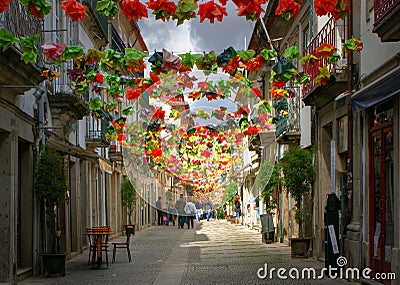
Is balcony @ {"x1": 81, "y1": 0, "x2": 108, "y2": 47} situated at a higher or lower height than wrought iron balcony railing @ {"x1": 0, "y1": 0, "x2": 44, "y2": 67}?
higher

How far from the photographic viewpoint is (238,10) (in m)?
7.77

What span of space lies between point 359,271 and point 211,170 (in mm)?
3661

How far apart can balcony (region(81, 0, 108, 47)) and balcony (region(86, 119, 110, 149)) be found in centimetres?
292

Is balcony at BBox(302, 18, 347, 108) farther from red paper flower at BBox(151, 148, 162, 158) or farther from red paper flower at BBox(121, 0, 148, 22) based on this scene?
red paper flower at BBox(121, 0, 148, 22)

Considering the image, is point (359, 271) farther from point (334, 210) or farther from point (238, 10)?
point (238, 10)

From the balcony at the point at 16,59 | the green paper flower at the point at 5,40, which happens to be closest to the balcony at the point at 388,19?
the green paper flower at the point at 5,40

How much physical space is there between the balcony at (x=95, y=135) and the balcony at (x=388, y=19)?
590 inches

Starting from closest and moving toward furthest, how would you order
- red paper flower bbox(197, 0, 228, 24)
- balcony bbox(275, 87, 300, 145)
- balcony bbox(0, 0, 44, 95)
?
red paper flower bbox(197, 0, 228, 24), balcony bbox(0, 0, 44, 95), balcony bbox(275, 87, 300, 145)

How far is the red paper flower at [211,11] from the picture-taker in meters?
7.43

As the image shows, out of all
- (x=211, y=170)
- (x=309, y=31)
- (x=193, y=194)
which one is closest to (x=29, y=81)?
(x=211, y=170)

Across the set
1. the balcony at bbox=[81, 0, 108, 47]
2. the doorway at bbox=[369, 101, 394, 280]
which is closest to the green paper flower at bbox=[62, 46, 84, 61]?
the doorway at bbox=[369, 101, 394, 280]

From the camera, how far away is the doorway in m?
11.9

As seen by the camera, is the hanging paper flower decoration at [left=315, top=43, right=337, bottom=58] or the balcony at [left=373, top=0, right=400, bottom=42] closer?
the balcony at [left=373, top=0, right=400, bottom=42]

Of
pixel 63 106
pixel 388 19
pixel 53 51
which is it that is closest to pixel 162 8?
pixel 53 51
